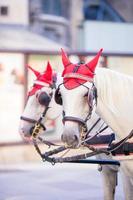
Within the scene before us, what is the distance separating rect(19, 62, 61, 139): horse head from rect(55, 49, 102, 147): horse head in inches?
53.7

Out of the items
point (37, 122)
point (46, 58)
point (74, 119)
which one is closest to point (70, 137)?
point (74, 119)

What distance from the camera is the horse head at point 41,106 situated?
246 inches

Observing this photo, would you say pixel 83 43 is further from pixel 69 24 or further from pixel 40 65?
pixel 40 65

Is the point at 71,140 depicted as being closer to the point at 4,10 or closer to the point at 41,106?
the point at 41,106

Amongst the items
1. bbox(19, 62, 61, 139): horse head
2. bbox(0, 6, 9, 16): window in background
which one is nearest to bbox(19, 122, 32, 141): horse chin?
bbox(19, 62, 61, 139): horse head

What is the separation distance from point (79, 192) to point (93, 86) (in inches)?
197

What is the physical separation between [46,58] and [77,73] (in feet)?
31.4

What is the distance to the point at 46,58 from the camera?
47.0 ft

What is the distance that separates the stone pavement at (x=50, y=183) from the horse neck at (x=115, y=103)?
140 inches

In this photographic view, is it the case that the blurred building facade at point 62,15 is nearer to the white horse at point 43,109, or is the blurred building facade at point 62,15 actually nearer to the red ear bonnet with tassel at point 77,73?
the white horse at point 43,109

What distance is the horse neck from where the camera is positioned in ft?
16.2

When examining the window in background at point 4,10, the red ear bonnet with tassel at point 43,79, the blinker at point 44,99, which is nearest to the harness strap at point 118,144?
the blinker at point 44,99

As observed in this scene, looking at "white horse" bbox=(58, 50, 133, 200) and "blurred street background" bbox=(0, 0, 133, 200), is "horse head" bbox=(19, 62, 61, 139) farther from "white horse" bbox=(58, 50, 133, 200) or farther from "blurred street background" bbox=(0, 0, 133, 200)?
"white horse" bbox=(58, 50, 133, 200)

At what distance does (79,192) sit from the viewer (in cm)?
962
